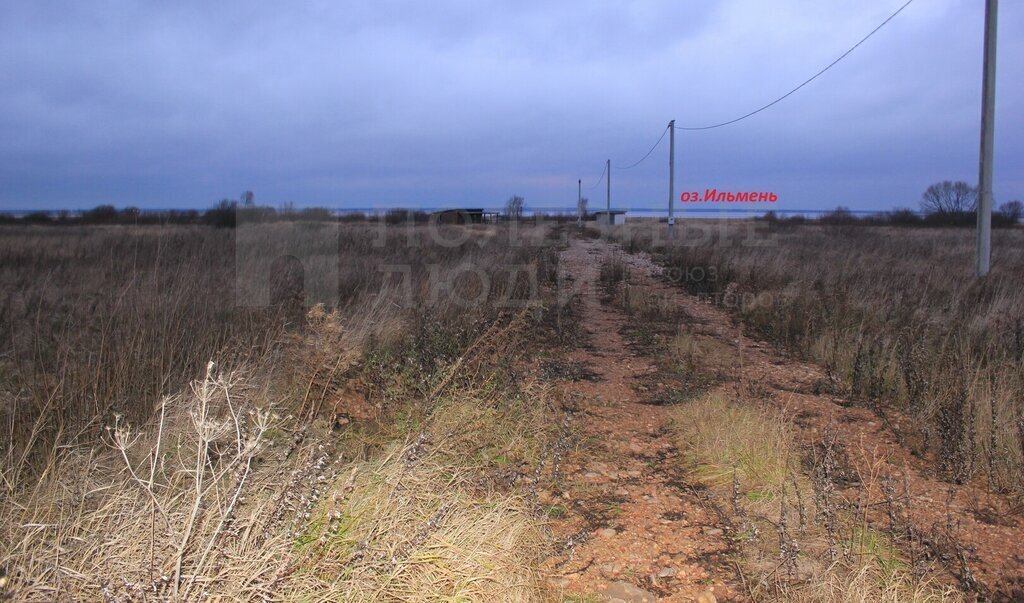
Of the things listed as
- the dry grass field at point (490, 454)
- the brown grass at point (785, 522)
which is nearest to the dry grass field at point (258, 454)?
the dry grass field at point (490, 454)

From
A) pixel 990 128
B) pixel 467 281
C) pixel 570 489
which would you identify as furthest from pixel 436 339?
pixel 990 128

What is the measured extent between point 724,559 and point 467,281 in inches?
303

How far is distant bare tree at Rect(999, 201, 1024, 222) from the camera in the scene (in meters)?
41.6

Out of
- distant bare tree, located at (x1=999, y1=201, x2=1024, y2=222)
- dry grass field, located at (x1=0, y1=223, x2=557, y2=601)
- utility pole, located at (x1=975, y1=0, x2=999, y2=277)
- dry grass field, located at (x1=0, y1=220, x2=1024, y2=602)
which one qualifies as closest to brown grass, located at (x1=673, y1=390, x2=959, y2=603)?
dry grass field, located at (x1=0, y1=220, x2=1024, y2=602)

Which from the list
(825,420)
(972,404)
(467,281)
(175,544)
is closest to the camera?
(175,544)

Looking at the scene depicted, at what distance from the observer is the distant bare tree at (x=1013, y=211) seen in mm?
41562

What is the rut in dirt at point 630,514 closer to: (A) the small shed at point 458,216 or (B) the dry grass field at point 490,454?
(B) the dry grass field at point 490,454

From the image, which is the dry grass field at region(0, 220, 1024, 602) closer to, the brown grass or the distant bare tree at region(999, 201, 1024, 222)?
the brown grass

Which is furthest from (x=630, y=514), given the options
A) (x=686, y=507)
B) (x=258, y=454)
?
(x=258, y=454)

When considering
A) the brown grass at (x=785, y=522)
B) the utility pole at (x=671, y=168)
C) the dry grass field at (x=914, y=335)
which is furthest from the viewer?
the utility pole at (x=671, y=168)

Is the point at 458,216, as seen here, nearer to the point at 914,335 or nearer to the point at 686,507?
the point at 914,335

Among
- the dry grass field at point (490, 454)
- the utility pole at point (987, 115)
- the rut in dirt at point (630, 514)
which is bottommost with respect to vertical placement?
the rut in dirt at point (630, 514)

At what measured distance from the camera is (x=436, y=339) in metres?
5.43

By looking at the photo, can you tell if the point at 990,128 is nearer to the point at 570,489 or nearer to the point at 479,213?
the point at 570,489
